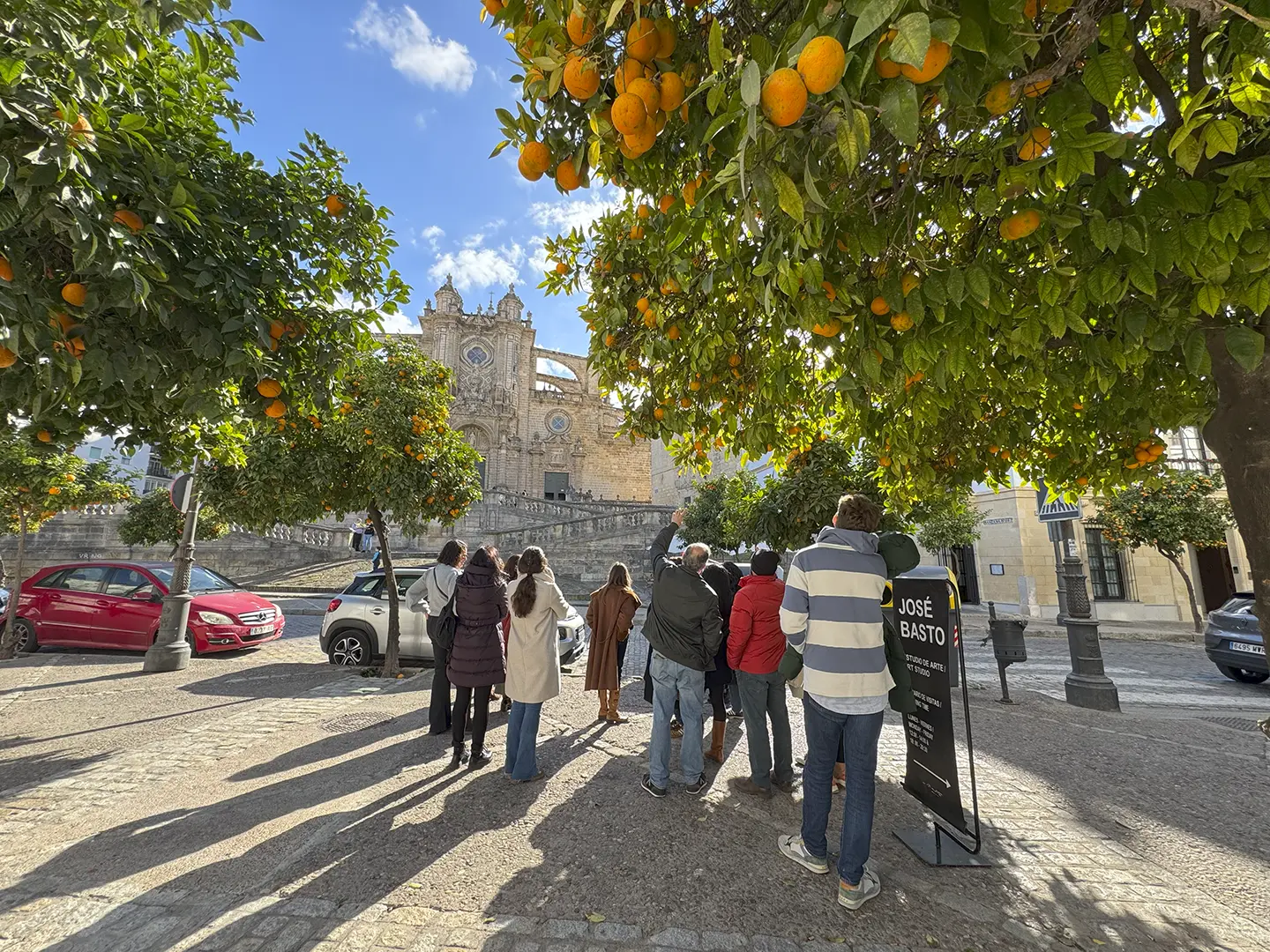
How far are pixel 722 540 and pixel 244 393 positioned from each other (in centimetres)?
1612

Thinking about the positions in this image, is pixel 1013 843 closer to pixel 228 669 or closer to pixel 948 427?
pixel 948 427

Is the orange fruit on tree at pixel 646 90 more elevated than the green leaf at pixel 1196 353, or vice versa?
the orange fruit on tree at pixel 646 90

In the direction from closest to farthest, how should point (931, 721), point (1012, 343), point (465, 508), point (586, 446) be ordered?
point (1012, 343) < point (931, 721) < point (465, 508) < point (586, 446)

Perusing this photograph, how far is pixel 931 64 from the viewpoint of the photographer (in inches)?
44.7

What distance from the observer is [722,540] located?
18844mm

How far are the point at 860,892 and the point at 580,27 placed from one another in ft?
13.2

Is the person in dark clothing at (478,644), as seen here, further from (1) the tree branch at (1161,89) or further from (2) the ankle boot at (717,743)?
(1) the tree branch at (1161,89)

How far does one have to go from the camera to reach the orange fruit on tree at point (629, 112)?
1.50 m

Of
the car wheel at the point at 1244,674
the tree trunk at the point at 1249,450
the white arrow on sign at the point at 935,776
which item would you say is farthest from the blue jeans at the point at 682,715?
the car wheel at the point at 1244,674

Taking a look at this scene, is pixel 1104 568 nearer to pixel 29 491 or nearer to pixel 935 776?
pixel 935 776

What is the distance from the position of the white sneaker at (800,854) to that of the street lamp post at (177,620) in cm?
930

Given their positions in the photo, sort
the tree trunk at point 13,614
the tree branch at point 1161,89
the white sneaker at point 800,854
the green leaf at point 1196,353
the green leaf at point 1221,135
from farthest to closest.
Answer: the tree trunk at point 13,614, the white sneaker at point 800,854, the tree branch at point 1161,89, the green leaf at point 1196,353, the green leaf at point 1221,135

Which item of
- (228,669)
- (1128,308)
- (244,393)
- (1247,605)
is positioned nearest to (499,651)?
(244,393)

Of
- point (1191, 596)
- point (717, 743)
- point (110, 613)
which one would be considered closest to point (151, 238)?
point (717, 743)
